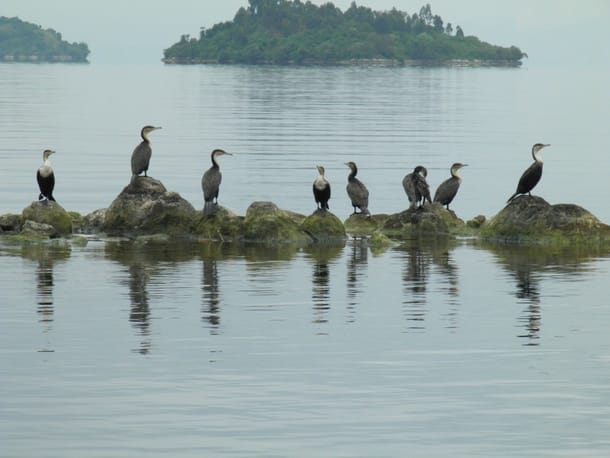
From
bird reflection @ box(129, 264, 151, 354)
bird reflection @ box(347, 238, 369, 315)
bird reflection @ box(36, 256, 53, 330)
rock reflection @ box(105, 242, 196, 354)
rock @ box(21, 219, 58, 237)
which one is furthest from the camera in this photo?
rock @ box(21, 219, 58, 237)

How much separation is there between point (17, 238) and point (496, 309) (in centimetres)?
1136

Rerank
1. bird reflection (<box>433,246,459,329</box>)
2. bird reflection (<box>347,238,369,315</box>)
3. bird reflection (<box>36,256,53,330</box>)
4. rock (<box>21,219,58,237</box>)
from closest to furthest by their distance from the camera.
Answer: bird reflection (<box>36,256,53,330</box>) < bird reflection (<box>433,246,459,329</box>) < bird reflection (<box>347,238,369,315</box>) < rock (<box>21,219,58,237</box>)

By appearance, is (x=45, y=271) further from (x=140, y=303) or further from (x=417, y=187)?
(x=417, y=187)

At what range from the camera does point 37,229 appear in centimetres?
2889

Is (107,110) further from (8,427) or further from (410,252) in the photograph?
(8,427)

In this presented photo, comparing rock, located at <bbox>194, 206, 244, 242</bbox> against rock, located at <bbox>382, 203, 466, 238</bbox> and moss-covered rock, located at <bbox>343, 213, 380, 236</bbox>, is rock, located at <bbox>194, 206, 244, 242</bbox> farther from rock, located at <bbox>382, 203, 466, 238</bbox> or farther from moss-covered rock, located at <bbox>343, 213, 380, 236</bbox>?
rock, located at <bbox>382, 203, 466, 238</bbox>

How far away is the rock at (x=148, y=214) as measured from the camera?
2970cm

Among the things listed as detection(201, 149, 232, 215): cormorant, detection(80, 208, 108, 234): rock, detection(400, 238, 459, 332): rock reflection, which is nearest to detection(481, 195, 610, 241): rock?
detection(400, 238, 459, 332): rock reflection

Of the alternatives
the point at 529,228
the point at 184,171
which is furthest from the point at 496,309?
the point at 184,171

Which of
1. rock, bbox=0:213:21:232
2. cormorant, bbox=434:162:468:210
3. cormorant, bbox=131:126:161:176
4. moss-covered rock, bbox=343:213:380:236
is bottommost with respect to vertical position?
moss-covered rock, bbox=343:213:380:236

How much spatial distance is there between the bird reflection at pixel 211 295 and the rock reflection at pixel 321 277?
4.78 feet

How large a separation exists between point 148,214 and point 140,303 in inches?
333

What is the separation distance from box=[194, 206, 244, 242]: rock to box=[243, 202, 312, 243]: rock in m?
0.19

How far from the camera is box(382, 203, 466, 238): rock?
30672 millimetres
